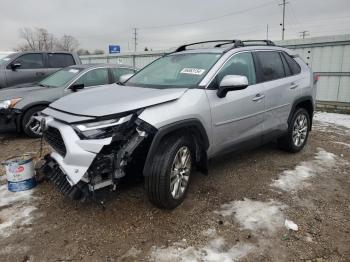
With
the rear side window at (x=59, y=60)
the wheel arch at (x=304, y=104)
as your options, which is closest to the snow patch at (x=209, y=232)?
the wheel arch at (x=304, y=104)

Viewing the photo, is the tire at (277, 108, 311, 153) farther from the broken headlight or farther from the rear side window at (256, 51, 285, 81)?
the broken headlight

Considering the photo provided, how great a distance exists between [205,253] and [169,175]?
808 mm

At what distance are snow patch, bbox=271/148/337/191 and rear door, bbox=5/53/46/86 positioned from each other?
7620mm

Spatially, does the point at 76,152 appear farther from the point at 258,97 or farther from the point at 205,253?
the point at 258,97

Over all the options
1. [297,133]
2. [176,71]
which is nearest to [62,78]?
[176,71]

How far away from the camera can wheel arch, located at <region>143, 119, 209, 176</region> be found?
3.09 metres

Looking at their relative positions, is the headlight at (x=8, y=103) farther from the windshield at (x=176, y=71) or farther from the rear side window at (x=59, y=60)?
the rear side window at (x=59, y=60)

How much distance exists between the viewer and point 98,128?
9.77 feet

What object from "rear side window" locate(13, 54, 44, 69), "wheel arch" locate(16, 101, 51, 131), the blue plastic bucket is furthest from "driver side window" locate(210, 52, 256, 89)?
"rear side window" locate(13, 54, 44, 69)

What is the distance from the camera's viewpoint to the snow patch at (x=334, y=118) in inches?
331

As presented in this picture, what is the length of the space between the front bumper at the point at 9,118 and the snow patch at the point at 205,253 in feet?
14.9

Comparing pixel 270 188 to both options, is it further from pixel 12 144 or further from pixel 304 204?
pixel 12 144

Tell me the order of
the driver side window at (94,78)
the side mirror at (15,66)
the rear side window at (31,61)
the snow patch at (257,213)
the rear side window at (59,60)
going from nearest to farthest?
the snow patch at (257,213) → the driver side window at (94,78) → the side mirror at (15,66) → the rear side window at (31,61) → the rear side window at (59,60)

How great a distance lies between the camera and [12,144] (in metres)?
6.20
